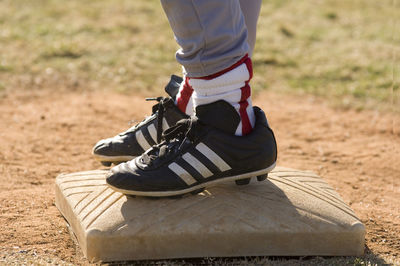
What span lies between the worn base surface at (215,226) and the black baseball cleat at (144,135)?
35 centimetres

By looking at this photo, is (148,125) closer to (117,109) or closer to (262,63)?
(117,109)

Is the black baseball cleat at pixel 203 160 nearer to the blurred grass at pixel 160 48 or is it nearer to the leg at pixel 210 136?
the leg at pixel 210 136

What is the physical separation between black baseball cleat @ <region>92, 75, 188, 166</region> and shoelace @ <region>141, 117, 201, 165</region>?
201 mm

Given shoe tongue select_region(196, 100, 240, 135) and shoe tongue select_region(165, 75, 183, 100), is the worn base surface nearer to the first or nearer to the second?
shoe tongue select_region(196, 100, 240, 135)

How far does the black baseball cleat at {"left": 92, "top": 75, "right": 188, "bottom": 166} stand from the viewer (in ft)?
8.76

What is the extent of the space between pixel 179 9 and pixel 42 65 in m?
3.75

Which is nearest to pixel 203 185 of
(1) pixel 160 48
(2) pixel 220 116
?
(2) pixel 220 116

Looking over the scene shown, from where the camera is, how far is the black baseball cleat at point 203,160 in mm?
2336

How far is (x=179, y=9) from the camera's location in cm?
218

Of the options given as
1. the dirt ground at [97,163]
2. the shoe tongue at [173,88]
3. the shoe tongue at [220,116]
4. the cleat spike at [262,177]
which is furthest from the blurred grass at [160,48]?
the shoe tongue at [220,116]

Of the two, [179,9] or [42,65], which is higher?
[179,9]

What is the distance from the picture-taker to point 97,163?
3516mm

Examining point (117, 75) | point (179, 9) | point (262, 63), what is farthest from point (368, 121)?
point (179, 9)

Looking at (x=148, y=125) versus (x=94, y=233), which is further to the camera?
(x=148, y=125)
